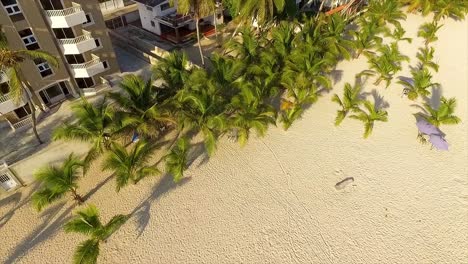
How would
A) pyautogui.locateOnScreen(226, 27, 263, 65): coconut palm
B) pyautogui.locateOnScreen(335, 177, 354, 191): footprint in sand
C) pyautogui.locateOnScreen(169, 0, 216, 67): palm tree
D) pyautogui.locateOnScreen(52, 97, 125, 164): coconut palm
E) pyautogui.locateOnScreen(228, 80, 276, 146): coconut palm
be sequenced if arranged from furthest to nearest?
pyautogui.locateOnScreen(226, 27, 263, 65): coconut palm → pyautogui.locateOnScreen(169, 0, 216, 67): palm tree → pyautogui.locateOnScreen(228, 80, 276, 146): coconut palm → pyautogui.locateOnScreen(335, 177, 354, 191): footprint in sand → pyautogui.locateOnScreen(52, 97, 125, 164): coconut palm

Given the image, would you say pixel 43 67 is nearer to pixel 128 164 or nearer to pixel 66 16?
pixel 66 16

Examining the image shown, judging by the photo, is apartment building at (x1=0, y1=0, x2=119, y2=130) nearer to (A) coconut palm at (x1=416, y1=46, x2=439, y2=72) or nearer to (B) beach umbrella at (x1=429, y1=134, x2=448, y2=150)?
(B) beach umbrella at (x1=429, y1=134, x2=448, y2=150)

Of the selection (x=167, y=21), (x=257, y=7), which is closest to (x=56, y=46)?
(x=167, y=21)

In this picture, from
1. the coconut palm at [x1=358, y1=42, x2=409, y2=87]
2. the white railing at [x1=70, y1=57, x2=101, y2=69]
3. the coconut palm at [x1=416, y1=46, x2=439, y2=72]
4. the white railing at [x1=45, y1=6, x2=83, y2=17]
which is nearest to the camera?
the white railing at [x1=45, y1=6, x2=83, y2=17]

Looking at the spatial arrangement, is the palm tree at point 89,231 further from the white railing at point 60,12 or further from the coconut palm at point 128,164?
the white railing at point 60,12

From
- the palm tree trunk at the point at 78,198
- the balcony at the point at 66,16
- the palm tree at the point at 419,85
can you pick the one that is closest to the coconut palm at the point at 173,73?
the balcony at the point at 66,16

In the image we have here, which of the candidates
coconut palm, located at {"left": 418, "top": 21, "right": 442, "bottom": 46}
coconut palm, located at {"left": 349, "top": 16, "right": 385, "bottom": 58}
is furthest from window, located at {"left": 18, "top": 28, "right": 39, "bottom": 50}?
coconut palm, located at {"left": 418, "top": 21, "right": 442, "bottom": 46}

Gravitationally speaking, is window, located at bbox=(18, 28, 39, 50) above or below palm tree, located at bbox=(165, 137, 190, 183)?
above
